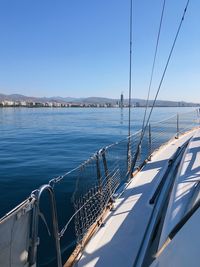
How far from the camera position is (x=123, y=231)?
107 inches

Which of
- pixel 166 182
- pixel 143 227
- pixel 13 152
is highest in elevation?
pixel 166 182

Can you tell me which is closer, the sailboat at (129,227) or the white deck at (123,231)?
the sailboat at (129,227)

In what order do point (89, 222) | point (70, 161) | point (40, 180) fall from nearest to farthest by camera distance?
point (89, 222) < point (40, 180) < point (70, 161)

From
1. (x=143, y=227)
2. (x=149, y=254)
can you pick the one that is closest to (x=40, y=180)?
(x=143, y=227)

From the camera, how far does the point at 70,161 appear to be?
30.8 feet

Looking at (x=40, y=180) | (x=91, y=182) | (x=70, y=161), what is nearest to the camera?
(x=91, y=182)

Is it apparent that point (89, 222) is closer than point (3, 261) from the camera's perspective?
No

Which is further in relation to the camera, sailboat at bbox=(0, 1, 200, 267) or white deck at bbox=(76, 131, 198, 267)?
white deck at bbox=(76, 131, 198, 267)

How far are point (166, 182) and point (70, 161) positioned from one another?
6204mm

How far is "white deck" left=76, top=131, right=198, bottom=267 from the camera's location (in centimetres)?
228

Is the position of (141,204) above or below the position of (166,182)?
below

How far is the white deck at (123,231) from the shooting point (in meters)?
2.28

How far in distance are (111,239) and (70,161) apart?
6.89 m

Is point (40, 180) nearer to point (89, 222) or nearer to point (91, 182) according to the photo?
point (91, 182)
